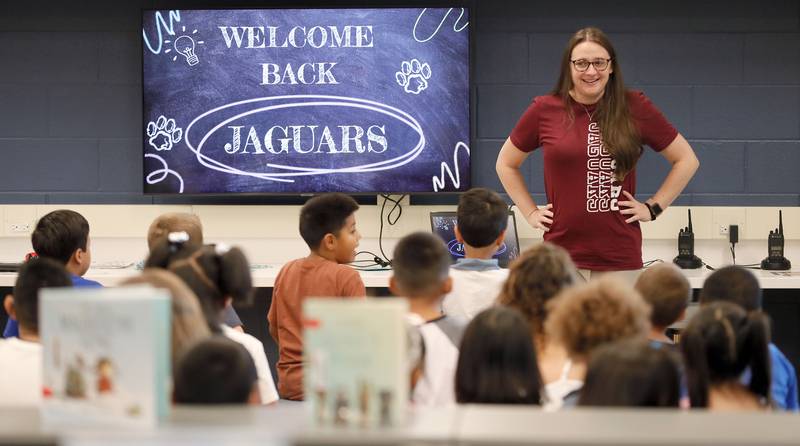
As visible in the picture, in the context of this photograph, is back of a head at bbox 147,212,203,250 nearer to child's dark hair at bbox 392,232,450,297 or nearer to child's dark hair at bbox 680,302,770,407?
child's dark hair at bbox 392,232,450,297

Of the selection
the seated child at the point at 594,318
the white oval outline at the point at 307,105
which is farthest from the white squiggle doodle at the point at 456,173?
the seated child at the point at 594,318

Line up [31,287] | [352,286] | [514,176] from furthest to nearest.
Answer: [514,176] < [352,286] < [31,287]

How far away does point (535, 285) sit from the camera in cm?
229

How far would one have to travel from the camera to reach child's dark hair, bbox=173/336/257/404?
4.96 feet

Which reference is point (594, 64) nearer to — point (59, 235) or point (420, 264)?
point (420, 264)

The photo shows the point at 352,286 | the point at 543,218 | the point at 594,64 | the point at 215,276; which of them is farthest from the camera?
the point at 543,218

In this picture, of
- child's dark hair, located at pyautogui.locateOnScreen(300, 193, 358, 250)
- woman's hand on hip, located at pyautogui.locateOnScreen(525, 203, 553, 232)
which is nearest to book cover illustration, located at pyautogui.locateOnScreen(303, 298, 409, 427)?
child's dark hair, located at pyautogui.locateOnScreen(300, 193, 358, 250)

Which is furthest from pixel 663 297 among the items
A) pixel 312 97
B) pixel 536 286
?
pixel 312 97

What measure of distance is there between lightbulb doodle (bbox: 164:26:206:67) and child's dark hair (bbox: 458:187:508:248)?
1.97 m

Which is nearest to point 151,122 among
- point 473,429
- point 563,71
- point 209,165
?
point 209,165

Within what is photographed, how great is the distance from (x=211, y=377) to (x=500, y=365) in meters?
0.52

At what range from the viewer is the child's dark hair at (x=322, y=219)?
312 centimetres

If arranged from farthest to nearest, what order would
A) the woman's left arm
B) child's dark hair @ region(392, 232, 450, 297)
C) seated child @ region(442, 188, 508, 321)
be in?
the woman's left arm → seated child @ region(442, 188, 508, 321) → child's dark hair @ region(392, 232, 450, 297)

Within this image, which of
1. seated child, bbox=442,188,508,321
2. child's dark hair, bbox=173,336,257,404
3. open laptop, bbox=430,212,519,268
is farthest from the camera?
open laptop, bbox=430,212,519,268
